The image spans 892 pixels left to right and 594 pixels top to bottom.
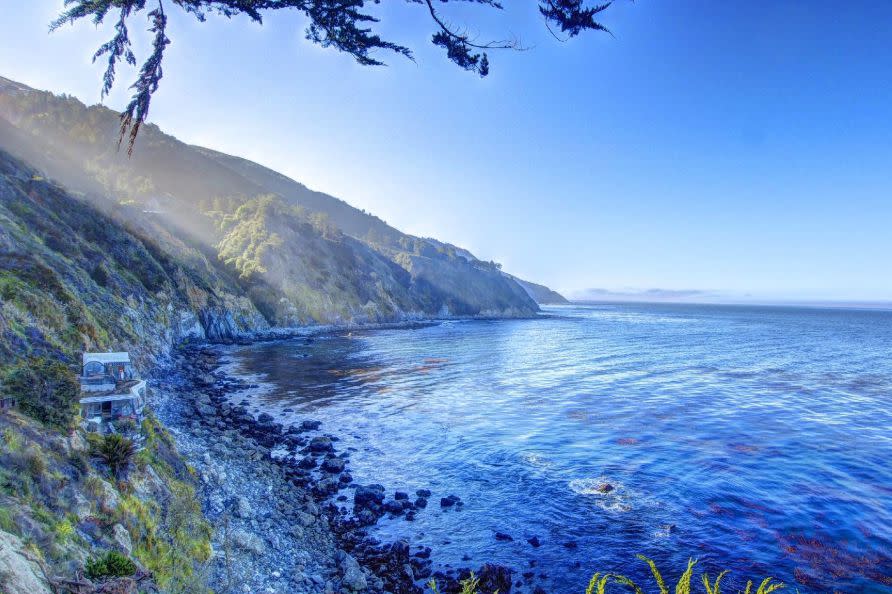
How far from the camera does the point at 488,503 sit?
18.3 meters

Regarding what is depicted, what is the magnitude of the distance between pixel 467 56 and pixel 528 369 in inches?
1852

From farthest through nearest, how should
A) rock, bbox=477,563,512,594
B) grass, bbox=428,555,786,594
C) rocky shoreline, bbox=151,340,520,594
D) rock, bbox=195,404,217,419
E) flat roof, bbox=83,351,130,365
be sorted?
rock, bbox=195,404,217,419 < flat roof, bbox=83,351,130,365 < rock, bbox=477,563,512,594 < rocky shoreline, bbox=151,340,520,594 < grass, bbox=428,555,786,594

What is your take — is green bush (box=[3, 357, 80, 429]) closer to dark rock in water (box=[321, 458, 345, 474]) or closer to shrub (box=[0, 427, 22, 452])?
shrub (box=[0, 427, 22, 452])

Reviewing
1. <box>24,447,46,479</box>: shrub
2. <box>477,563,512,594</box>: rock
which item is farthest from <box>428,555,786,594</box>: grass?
<box>24,447,46,479</box>: shrub

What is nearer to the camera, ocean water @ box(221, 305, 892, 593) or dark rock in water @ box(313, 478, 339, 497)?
ocean water @ box(221, 305, 892, 593)

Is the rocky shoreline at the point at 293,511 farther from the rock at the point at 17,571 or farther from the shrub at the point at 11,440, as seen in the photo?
the shrub at the point at 11,440

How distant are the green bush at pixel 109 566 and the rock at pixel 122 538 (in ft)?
2.88

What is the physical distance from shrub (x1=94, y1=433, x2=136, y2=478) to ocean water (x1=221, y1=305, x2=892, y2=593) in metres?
8.90

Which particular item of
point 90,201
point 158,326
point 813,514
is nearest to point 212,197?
point 90,201

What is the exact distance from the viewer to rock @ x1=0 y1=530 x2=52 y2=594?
5.92 meters

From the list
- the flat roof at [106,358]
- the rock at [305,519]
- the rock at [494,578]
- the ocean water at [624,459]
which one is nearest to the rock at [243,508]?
the rock at [305,519]

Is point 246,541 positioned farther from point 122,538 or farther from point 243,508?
point 122,538

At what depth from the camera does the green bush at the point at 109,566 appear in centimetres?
768

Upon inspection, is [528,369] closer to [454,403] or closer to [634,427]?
[454,403]
